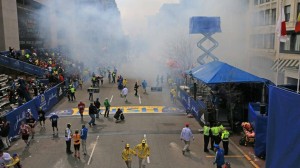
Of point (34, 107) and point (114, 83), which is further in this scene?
point (114, 83)

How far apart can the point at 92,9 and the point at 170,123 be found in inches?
1150

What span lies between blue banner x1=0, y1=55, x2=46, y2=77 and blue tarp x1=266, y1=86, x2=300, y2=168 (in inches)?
960

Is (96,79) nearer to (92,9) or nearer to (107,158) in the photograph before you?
(92,9)

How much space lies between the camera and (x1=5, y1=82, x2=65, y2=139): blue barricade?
53.4 feet

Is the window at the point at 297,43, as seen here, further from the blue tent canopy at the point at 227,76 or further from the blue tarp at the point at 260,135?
the blue tarp at the point at 260,135

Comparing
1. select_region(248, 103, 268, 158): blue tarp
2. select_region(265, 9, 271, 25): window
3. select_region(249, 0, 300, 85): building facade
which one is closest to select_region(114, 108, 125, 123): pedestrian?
select_region(248, 103, 268, 158): blue tarp

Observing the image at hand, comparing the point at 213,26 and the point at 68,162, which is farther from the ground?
the point at 213,26

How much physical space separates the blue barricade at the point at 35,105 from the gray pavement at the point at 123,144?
978 millimetres

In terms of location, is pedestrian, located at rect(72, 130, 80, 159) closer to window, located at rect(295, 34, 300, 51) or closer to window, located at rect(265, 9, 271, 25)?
window, located at rect(295, 34, 300, 51)

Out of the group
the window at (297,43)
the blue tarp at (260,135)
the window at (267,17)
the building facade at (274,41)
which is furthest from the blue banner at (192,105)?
the window at (267,17)

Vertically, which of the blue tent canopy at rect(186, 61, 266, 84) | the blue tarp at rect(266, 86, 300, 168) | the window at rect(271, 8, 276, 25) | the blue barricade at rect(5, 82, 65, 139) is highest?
the window at rect(271, 8, 276, 25)

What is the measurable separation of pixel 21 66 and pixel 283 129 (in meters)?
25.5

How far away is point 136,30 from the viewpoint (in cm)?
6412

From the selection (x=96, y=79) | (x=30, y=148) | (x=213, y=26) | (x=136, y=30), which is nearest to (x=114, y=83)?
(x=96, y=79)
